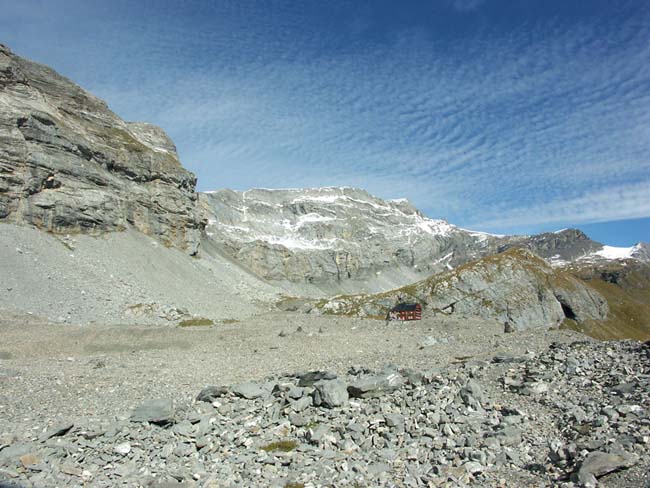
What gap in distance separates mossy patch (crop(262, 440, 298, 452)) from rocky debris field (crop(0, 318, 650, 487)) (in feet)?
0.17

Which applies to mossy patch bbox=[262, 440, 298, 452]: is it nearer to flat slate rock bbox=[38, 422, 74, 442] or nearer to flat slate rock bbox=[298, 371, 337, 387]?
flat slate rock bbox=[298, 371, 337, 387]

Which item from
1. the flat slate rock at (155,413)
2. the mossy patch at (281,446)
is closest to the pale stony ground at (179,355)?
the flat slate rock at (155,413)

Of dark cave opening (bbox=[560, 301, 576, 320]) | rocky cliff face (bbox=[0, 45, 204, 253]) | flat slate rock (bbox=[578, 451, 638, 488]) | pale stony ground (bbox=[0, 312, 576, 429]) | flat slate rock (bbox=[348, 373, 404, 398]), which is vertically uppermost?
rocky cliff face (bbox=[0, 45, 204, 253])

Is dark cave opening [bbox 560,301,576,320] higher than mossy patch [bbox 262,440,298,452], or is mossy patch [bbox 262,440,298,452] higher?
dark cave opening [bbox 560,301,576,320]

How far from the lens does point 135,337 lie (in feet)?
117

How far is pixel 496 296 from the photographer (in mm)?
101312

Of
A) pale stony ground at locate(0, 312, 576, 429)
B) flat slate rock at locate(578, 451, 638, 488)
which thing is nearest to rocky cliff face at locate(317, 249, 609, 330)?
pale stony ground at locate(0, 312, 576, 429)

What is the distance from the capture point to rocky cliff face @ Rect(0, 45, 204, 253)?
67125 mm

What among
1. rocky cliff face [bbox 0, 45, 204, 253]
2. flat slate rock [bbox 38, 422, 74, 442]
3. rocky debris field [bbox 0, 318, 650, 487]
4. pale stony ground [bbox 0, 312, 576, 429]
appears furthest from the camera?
rocky cliff face [bbox 0, 45, 204, 253]

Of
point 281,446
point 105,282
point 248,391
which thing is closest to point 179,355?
point 248,391

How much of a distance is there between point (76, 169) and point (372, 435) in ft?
268

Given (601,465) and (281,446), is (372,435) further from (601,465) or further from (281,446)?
(601,465)

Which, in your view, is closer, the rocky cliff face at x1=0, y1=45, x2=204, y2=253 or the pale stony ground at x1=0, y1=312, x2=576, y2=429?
the pale stony ground at x1=0, y1=312, x2=576, y2=429

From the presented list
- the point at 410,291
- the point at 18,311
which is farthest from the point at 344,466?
the point at 410,291
